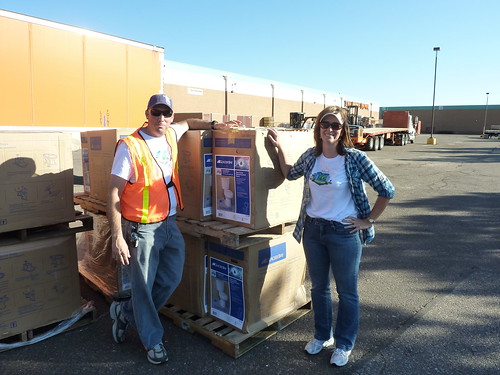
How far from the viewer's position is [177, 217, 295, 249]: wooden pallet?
306 cm

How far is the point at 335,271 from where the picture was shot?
295 centimetres

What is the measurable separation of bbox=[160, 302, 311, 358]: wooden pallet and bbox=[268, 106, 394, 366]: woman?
651 millimetres

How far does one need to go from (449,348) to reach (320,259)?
1359mm

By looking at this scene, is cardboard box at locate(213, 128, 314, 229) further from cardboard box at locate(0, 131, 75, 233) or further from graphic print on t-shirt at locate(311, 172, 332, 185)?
cardboard box at locate(0, 131, 75, 233)

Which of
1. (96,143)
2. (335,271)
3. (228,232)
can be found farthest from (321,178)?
(96,143)

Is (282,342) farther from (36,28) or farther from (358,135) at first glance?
(358,135)

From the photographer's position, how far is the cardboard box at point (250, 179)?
123 inches

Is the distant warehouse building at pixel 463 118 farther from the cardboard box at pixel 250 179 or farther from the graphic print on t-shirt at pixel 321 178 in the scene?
the graphic print on t-shirt at pixel 321 178

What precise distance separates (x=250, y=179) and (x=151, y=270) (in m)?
1.03

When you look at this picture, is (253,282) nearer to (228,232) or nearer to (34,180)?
(228,232)

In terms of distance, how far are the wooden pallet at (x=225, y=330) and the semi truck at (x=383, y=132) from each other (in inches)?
795

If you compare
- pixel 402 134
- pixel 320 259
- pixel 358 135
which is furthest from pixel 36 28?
pixel 402 134

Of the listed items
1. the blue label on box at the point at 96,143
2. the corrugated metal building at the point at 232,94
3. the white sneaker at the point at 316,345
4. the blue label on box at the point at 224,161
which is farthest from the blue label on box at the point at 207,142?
the corrugated metal building at the point at 232,94

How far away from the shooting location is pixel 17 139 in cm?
317
